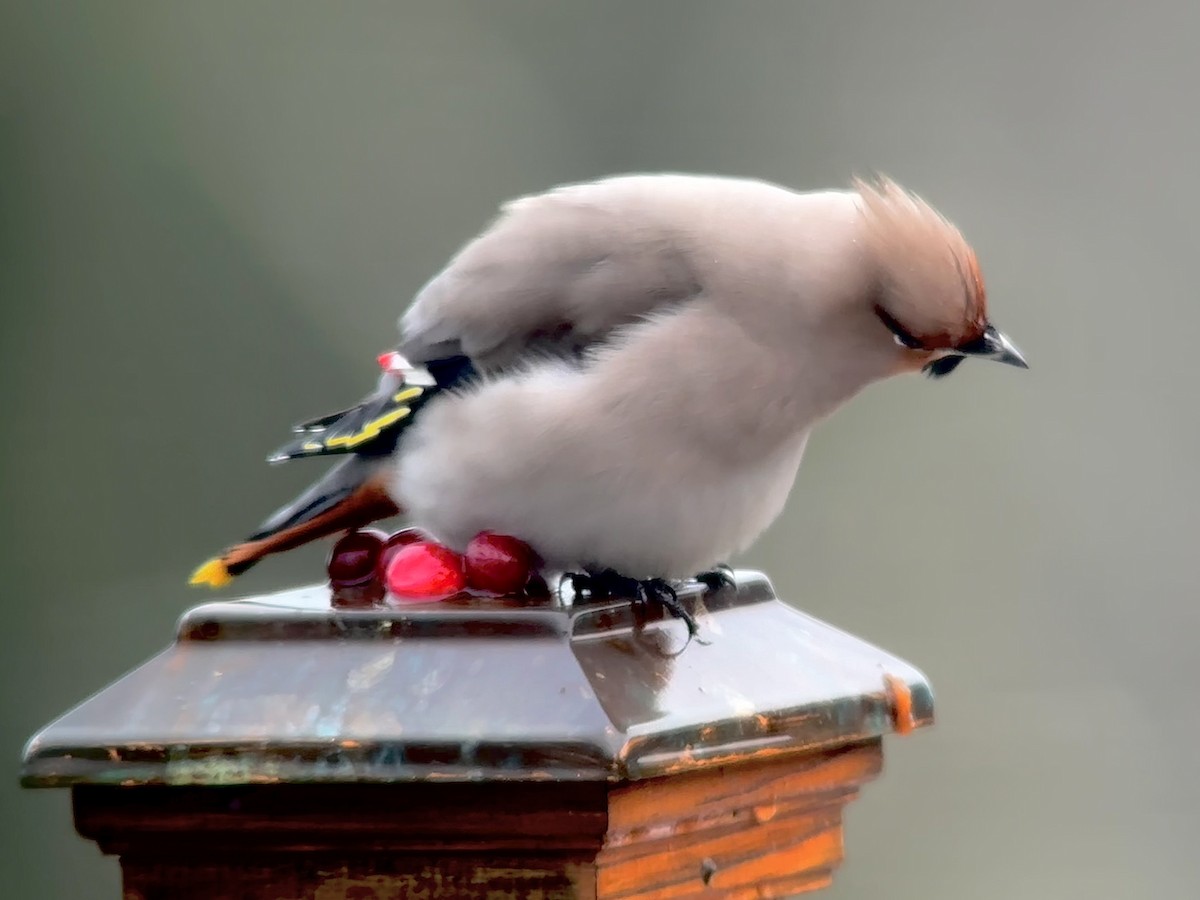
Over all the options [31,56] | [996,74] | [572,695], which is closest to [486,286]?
[572,695]

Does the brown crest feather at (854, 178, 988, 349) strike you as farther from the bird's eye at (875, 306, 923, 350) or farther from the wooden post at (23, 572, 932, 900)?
the wooden post at (23, 572, 932, 900)

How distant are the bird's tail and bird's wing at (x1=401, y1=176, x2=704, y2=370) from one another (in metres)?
0.15

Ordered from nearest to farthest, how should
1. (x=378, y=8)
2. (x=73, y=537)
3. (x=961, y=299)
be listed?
(x=961, y=299) → (x=73, y=537) → (x=378, y=8)

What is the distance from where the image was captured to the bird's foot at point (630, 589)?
5.61ft

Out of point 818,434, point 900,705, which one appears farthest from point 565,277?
point 818,434

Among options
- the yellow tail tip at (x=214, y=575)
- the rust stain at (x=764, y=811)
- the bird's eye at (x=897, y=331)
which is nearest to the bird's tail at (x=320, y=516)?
the yellow tail tip at (x=214, y=575)

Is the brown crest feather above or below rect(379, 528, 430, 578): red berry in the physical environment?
above

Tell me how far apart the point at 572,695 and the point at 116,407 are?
3040 millimetres

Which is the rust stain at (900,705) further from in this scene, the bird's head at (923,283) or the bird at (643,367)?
the bird's head at (923,283)

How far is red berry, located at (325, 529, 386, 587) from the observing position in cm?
182

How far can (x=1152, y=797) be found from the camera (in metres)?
4.58

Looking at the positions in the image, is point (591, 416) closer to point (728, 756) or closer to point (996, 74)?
point (728, 756)

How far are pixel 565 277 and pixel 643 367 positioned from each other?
18cm

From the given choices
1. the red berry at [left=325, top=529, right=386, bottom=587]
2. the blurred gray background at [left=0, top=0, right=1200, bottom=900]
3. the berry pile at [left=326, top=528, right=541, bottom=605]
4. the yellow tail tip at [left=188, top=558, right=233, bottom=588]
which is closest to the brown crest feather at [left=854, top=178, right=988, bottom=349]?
the berry pile at [left=326, top=528, right=541, bottom=605]
